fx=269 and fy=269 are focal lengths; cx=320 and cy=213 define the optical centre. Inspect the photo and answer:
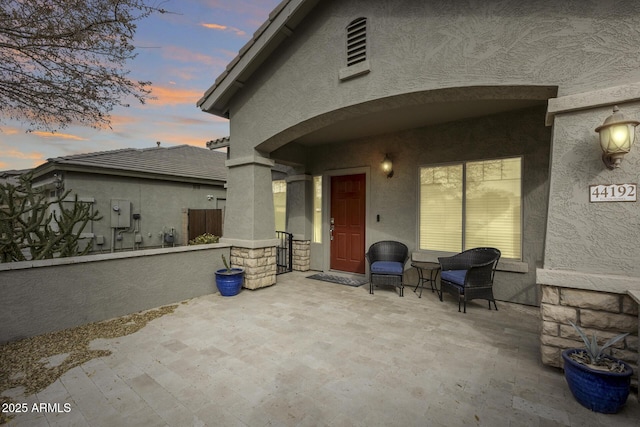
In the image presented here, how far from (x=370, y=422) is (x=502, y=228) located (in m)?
4.24

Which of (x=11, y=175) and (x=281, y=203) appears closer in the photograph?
(x=281, y=203)

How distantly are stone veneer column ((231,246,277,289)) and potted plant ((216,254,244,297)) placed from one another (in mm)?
→ 228

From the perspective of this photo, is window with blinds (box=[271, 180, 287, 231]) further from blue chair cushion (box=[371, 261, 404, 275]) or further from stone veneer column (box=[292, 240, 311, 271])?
blue chair cushion (box=[371, 261, 404, 275])

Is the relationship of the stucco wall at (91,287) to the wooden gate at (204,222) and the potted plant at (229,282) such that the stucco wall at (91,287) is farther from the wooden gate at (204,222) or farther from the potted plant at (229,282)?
the wooden gate at (204,222)

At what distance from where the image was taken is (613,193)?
2.37 meters

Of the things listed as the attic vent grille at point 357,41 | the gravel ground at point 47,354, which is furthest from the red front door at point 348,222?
the gravel ground at point 47,354

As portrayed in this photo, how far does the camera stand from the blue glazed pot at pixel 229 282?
4883 mm

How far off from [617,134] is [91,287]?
6.03m

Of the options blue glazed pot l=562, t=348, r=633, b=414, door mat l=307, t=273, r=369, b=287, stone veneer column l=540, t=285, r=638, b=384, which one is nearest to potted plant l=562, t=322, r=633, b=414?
blue glazed pot l=562, t=348, r=633, b=414

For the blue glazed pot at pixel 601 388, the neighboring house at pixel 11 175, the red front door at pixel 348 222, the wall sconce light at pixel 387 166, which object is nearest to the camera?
the blue glazed pot at pixel 601 388

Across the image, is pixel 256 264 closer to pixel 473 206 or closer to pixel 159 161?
Result: pixel 473 206

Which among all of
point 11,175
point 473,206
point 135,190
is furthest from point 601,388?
point 11,175

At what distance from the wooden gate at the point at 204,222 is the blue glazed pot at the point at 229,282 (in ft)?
14.2

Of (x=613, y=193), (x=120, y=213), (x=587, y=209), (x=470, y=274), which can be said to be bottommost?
(x=470, y=274)
